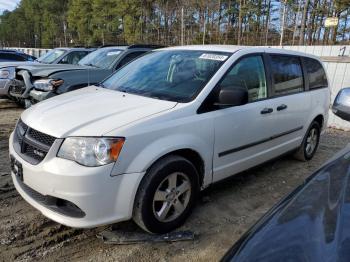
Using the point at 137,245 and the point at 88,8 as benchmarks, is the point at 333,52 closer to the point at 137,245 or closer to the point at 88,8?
the point at 137,245

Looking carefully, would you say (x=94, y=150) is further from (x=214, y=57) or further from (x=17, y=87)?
(x=17, y=87)

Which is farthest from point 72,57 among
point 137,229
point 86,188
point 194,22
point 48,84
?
point 194,22

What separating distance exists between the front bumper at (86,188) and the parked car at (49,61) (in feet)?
23.4

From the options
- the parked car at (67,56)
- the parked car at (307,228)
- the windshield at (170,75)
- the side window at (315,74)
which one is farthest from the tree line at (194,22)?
the parked car at (307,228)

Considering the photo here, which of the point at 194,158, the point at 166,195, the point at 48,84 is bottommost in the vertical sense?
the point at 166,195

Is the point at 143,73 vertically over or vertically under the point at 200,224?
over

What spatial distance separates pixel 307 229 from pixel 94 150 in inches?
65.7

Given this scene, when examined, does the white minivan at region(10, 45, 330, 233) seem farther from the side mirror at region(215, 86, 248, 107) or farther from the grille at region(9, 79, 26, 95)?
the grille at region(9, 79, 26, 95)

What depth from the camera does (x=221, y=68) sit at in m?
Answer: 3.45

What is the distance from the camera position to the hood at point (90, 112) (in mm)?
2678

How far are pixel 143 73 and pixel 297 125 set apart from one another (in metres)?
2.27

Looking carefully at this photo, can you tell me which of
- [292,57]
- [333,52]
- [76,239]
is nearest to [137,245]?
[76,239]

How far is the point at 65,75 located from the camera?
651cm

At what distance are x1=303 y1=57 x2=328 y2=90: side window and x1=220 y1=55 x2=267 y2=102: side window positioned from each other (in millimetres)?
1379
